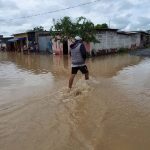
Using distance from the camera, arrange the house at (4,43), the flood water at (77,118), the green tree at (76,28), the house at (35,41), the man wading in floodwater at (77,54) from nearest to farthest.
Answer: the flood water at (77,118) < the man wading in floodwater at (77,54) < the green tree at (76,28) < the house at (35,41) < the house at (4,43)

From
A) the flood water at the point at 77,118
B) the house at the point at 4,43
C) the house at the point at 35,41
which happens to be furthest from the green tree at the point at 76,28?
the house at the point at 4,43

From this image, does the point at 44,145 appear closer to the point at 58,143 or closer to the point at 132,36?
the point at 58,143

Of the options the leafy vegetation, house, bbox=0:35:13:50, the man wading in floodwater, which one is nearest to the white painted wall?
the leafy vegetation

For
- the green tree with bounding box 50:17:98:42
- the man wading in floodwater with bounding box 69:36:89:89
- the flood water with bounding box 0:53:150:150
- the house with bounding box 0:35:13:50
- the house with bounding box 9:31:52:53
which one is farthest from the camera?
the house with bounding box 0:35:13:50

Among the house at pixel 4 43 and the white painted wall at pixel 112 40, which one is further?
the house at pixel 4 43

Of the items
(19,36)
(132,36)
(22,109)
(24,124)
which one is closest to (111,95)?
(22,109)

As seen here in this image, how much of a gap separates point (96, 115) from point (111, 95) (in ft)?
7.12

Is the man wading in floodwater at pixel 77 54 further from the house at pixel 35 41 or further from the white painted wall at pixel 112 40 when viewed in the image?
the house at pixel 35 41

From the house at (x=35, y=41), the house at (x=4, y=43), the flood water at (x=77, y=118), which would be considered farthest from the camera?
the house at (x=4, y=43)

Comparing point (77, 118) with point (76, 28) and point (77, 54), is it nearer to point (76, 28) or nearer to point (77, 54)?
point (77, 54)

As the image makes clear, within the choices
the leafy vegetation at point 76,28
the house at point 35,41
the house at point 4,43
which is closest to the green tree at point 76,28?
the leafy vegetation at point 76,28

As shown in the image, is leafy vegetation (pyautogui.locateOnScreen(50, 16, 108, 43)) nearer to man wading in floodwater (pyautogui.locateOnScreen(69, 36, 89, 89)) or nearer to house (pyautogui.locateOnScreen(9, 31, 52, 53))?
house (pyautogui.locateOnScreen(9, 31, 52, 53))

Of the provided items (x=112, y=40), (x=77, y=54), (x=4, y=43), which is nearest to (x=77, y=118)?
(x=77, y=54)

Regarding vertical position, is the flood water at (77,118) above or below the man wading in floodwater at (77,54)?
below
